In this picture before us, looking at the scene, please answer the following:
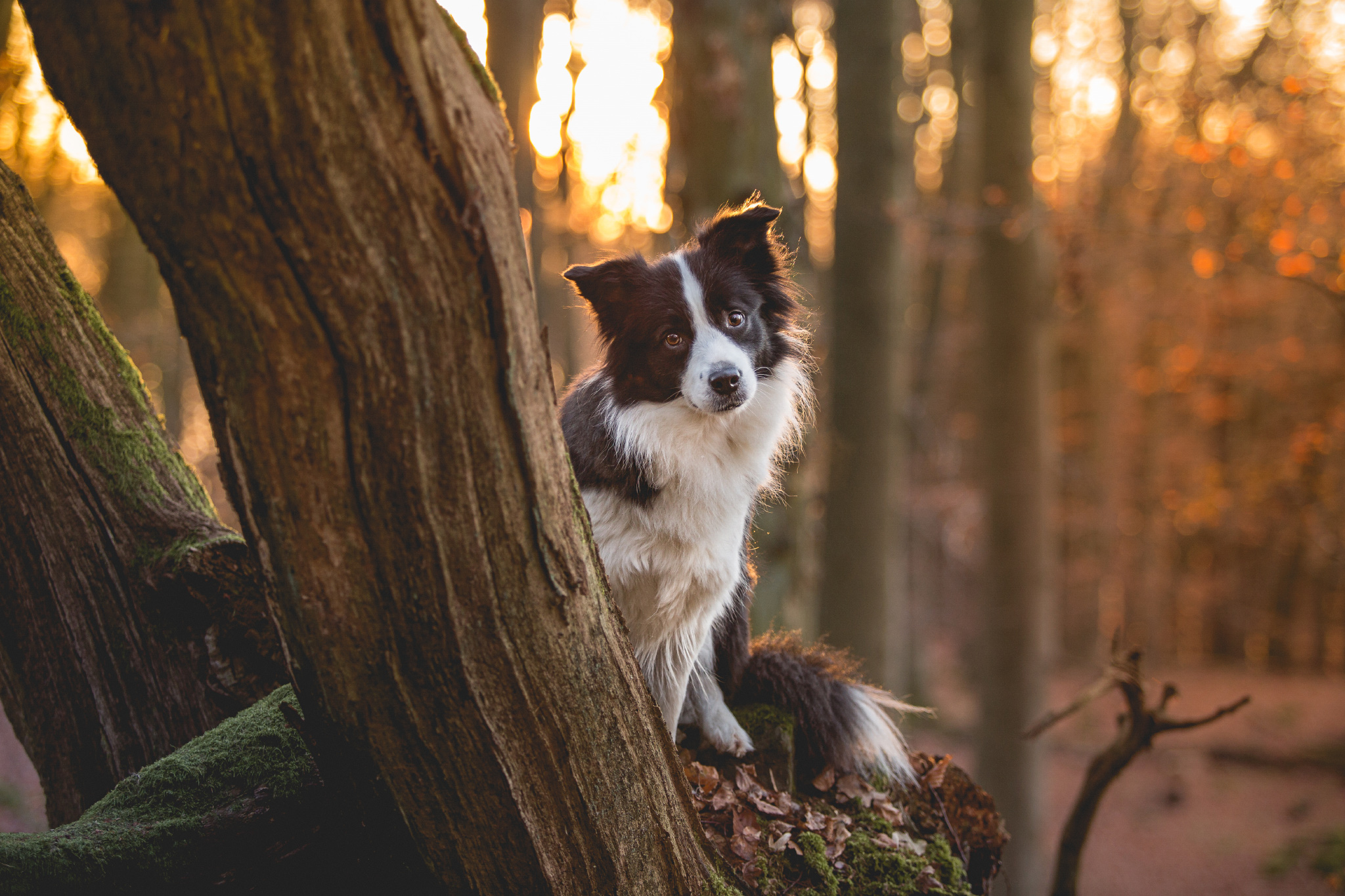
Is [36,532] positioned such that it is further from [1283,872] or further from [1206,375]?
[1206,375]

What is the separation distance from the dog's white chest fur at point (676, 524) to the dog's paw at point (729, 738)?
0.52 meters

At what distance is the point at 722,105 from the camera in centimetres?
617

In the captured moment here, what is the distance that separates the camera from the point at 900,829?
11.6ft

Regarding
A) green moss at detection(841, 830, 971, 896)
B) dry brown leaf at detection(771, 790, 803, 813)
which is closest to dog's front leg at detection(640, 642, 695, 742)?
dry brown leaf at detection(771, 790, 803, 813)

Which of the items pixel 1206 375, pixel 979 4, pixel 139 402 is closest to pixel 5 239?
pixel 139 402

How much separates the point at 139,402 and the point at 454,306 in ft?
7.49

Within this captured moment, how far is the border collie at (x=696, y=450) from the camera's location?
3113 mm

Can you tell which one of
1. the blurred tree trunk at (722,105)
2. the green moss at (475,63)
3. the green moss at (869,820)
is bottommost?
the green moss at (869,820)

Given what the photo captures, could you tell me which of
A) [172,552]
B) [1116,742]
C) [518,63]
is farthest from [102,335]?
[518,63]

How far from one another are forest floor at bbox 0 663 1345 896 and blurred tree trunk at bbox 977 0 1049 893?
180 cm

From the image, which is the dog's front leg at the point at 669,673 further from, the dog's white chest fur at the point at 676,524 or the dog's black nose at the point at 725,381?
the dog's black nose at the point at 725,381

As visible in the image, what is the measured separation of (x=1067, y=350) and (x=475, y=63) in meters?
19.2

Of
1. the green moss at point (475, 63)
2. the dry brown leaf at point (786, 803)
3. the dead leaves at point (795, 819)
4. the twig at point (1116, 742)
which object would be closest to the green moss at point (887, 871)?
the dead leaves at point (795, 819)

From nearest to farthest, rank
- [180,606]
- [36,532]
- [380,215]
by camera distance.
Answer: [380,215] < [36,532] < [180,606]
